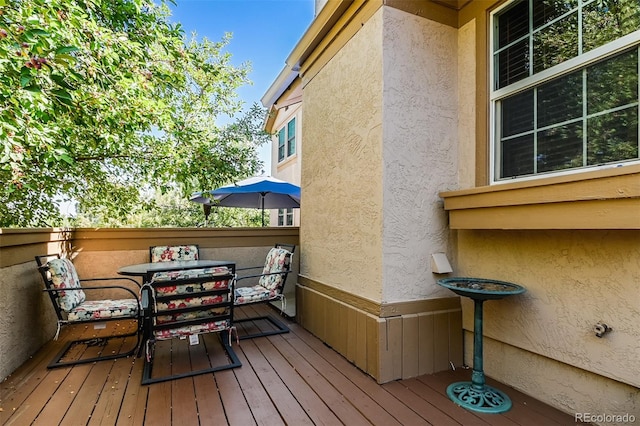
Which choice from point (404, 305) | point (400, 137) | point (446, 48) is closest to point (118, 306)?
point (404, 305)

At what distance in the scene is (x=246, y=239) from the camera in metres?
5.83

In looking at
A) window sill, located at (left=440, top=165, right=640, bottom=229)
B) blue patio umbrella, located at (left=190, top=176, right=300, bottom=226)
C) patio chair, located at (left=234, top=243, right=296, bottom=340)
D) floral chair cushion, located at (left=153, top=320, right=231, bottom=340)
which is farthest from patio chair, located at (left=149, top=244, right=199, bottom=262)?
window sill, located at (left=440, top=165, right=640, bottom=229)

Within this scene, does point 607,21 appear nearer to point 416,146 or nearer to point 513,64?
point 513,64

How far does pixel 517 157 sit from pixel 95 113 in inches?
178

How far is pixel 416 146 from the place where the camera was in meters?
3.20

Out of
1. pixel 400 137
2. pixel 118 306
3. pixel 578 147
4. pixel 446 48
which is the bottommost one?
pixel 118 306

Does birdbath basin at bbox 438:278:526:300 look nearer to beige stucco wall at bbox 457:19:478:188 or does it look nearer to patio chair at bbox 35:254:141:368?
beige stucco wall at bbox 457:19:478:188

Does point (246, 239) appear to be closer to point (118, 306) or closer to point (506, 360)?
point (118, 306)

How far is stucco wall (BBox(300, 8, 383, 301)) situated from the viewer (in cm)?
317

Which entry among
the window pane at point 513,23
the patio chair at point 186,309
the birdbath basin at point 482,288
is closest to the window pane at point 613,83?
the window pane at point 513,23

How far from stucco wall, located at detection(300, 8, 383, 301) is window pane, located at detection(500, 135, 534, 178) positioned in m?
1.14

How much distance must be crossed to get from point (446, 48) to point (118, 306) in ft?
14.6

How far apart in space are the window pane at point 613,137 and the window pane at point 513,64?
786 millimetres

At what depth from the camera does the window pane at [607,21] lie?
2199 mm
